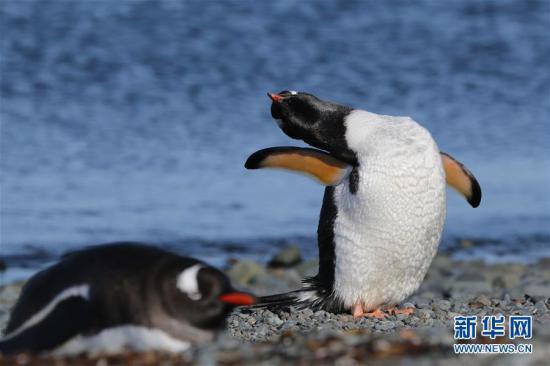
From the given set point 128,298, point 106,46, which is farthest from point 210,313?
point 106,46

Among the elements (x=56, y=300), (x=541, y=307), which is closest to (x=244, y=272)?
(x=541, y=307)

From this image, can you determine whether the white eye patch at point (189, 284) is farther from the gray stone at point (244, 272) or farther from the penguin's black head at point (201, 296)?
the gray stone at point (244, 272)

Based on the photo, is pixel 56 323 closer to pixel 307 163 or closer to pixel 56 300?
pixel 56 300

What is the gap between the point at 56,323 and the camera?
18.5 ft

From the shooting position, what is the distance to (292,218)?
14.3 m

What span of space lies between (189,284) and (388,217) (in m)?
2.44

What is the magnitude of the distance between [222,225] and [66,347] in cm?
863

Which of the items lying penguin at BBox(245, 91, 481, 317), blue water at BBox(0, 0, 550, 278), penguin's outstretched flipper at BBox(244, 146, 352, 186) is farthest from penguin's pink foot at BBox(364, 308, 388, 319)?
blue water at BBox(0, 0, 550, 278)

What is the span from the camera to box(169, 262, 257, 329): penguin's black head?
5.48m

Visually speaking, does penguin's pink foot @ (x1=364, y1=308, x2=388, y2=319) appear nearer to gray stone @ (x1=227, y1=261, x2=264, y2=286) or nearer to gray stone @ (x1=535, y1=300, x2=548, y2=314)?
gray stone @ (x1=535, y1=300, x2=548, y2=314)

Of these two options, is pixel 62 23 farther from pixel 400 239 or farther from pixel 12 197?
pixel 400 239

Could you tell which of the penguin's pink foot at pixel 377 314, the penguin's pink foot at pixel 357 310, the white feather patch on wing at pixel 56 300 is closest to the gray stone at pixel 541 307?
the penguin's pink foot at pixel 377 314

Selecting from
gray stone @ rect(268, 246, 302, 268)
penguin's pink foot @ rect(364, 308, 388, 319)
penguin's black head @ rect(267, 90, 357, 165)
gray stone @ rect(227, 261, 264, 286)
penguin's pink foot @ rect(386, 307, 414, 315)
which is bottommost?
penguin's pink foot @ rect(364, 308, 388, 319)

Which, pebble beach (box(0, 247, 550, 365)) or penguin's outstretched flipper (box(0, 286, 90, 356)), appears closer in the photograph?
pebble beach (box(0, 247, 550, 365))
